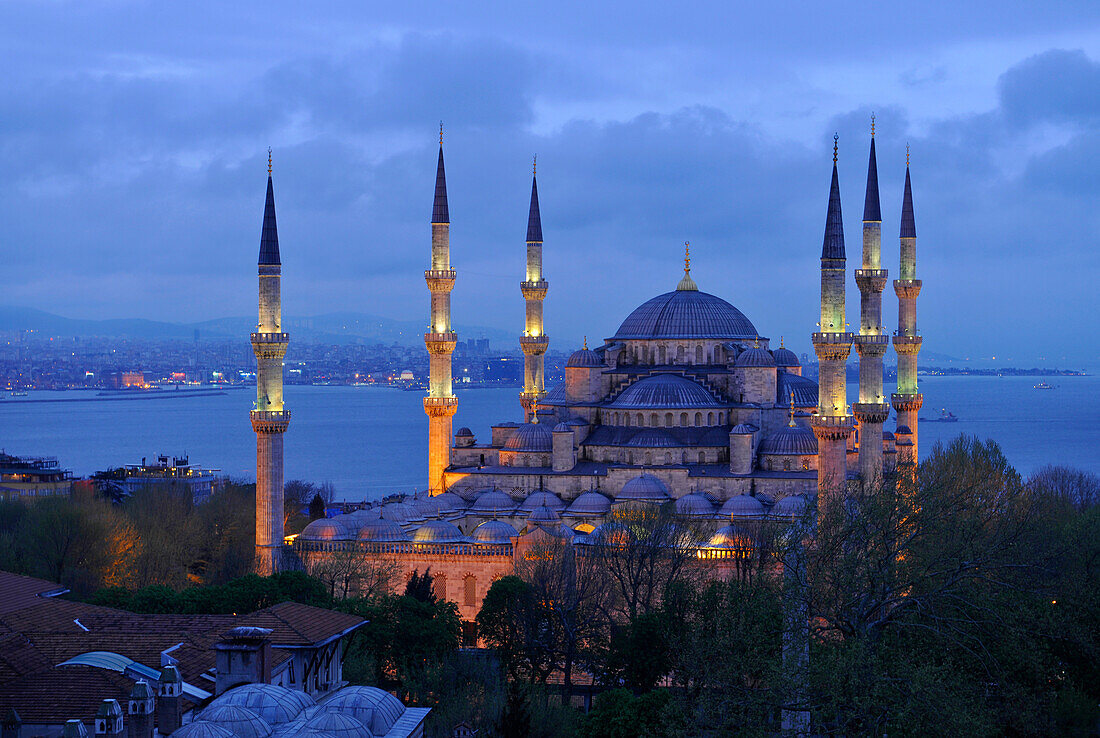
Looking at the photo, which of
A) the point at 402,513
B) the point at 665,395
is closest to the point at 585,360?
the point at 665,395

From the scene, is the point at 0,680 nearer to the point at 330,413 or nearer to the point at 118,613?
the point at 118,613

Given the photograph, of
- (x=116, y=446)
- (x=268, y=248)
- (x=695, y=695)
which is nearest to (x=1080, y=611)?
(x=695, y=695)

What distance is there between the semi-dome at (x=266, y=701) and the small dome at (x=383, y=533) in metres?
16.7

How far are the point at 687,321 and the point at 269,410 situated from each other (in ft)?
46.8

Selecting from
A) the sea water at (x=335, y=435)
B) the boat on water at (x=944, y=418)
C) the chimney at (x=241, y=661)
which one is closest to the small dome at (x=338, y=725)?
the chimney at (x=241, y=661)

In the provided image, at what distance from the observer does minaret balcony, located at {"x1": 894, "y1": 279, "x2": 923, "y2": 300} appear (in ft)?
130

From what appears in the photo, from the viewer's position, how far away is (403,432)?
137750mm

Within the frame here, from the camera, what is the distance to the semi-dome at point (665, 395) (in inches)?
1471

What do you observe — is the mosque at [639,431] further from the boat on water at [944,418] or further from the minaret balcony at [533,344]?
the boat on water at [944,418]

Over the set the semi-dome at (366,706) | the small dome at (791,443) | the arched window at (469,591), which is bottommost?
the arched window at (469,591)

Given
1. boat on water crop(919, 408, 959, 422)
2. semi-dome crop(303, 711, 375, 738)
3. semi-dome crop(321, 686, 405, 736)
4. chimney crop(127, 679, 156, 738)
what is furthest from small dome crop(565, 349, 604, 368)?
boat on water crop(919, 408, 959, 422)

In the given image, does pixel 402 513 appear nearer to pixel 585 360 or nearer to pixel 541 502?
pixel 541 502

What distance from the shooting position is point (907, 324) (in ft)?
131

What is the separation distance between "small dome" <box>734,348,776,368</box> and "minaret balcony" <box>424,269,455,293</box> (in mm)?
8501
